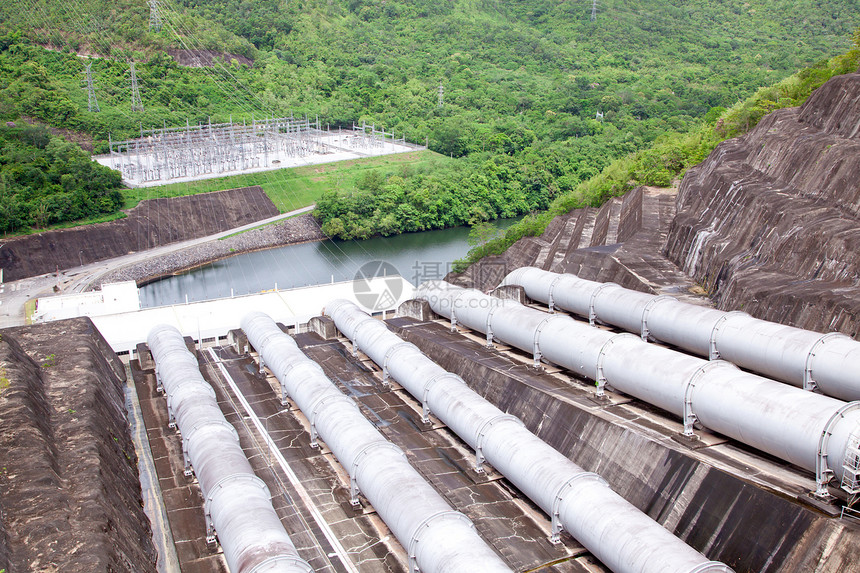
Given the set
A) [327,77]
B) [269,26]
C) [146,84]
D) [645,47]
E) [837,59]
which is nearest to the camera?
[837,59]

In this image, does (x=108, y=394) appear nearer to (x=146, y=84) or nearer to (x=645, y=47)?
(x=146, y=84)

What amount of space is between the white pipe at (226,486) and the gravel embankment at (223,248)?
3611cm

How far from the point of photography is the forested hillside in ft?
266

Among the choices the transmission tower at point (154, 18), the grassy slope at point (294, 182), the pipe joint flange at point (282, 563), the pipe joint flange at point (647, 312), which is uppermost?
the transmission tower at point (154, 18)

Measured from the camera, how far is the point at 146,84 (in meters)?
93.9

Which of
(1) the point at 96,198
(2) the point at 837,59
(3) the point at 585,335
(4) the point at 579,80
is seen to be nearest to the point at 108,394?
(3) the point at 585,335

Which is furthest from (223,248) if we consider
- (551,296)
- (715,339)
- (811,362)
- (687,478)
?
(811,362)

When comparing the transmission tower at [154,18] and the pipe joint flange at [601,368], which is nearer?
the pipe joint flange at [601,368]

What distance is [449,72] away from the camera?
128500 mm

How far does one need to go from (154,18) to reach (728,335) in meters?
106

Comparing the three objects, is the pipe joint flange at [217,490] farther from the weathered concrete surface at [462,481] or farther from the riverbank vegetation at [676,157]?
the riverbank vegetation at [676,157]

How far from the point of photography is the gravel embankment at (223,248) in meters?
56.5

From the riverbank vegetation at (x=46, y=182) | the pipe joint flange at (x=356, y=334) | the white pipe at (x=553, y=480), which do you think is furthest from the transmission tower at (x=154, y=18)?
the white pipe at (x=553, y=480)

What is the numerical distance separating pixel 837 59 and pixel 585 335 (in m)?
29.0
